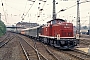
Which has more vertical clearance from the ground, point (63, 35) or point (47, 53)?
point (63, 35)

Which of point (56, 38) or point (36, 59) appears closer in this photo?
point (36, 59)

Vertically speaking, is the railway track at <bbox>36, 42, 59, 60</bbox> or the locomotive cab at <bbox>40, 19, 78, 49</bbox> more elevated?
the locomotive cab at <bbox>40, 19, 78, 49</bbox>

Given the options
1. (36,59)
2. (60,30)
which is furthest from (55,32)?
(36,59)

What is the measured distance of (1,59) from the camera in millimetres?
16250

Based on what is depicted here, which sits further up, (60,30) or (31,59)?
(60,30)

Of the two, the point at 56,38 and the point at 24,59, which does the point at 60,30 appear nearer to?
the point at 56,38

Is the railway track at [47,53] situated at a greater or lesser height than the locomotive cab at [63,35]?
lesser

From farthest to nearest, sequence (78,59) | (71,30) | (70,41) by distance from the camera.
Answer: (71,30) < (70,41) < (78,59)

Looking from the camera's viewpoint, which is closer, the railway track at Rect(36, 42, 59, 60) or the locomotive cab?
the railway track at Rect(36, 42, 59, 60)

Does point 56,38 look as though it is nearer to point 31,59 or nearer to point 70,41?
point 70,41

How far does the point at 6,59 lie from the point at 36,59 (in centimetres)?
251

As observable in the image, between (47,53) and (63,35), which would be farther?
(63,35)

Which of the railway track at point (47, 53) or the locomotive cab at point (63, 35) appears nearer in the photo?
the railway track at point (47, 53)

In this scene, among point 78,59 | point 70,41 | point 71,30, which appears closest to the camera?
point 78,59
